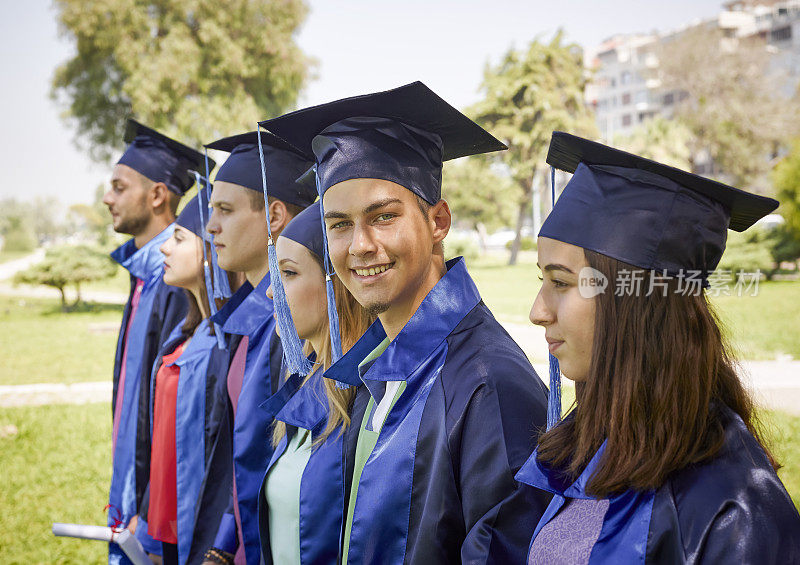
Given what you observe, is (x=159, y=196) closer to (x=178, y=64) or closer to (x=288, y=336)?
(x=288, y=336)

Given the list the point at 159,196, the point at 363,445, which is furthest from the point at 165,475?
the point at 159,196

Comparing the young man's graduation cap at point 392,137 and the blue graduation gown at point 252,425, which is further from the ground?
the young man's graduation cap at point 392,137

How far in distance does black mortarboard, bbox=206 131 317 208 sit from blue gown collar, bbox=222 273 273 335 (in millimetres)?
412

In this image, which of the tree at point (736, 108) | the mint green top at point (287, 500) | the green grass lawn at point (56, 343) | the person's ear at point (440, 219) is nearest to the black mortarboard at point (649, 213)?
the person's ear at point (440, 219)

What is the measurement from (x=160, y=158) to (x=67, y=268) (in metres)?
15.1

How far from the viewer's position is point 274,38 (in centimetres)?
1927

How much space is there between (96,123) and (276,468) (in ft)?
66.3

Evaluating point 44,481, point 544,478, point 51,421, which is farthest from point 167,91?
point 544,478

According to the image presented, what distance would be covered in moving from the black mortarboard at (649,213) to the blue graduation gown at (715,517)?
0.35m

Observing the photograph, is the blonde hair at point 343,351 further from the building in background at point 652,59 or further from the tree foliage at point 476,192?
the building in background at point 652,59

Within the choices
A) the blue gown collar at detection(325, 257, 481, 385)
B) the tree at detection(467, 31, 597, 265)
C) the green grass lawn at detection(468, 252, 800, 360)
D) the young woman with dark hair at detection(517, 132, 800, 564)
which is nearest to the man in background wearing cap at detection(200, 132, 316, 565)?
the blue gown collar at detection(325, 257, 481, 385)

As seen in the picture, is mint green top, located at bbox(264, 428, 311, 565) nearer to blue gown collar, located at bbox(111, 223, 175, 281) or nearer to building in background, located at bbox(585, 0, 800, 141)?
blue gown collar, located at bbox(111, 223, 175, 281)

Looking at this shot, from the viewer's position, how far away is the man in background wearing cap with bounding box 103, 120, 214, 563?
369cm

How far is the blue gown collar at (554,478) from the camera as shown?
4.58 ft
